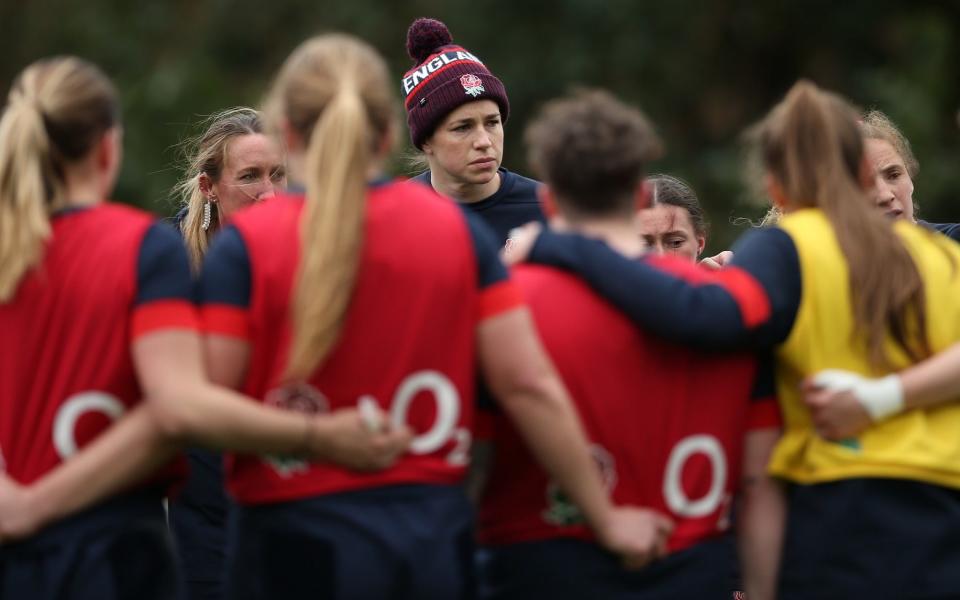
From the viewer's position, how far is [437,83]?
5949 millimetres

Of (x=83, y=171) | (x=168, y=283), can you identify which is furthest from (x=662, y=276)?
(x=83, y=171)

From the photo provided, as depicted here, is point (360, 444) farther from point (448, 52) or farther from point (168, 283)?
point (448, 52)

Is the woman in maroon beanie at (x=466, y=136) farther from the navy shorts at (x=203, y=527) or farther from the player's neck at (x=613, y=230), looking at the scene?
the player's neck at (x=613, y=230)

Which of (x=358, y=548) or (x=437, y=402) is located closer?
(x=358, y=548)

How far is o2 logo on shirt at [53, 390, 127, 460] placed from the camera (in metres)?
3.36

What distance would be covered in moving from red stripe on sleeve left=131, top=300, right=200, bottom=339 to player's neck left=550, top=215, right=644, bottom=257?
856 millimetres

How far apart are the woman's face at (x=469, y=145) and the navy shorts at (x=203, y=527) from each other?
1.51 m

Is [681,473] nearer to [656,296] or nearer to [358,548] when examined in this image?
[656,296]

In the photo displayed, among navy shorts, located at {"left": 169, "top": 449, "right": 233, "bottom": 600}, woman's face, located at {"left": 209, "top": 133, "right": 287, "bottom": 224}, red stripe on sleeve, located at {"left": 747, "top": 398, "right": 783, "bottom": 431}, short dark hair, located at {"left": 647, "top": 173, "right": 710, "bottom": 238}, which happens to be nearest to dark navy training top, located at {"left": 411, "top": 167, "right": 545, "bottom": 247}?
short dark hair, located at {"left": 647, "top": 173, "right": 710, "bottom": 238}

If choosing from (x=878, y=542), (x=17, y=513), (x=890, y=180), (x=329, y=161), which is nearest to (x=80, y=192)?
(x=329, y=161)

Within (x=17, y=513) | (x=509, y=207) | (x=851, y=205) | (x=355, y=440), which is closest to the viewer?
(x=355, y=440)

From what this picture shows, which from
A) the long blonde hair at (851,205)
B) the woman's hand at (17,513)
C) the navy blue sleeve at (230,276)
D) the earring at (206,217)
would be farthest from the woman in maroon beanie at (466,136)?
the woman's hand at (17,513)

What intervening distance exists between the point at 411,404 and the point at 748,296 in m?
0.79

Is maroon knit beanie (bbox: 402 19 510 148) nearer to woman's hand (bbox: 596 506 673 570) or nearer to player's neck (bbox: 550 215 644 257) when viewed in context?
player's neck (bbox: 550 215 644 257)
